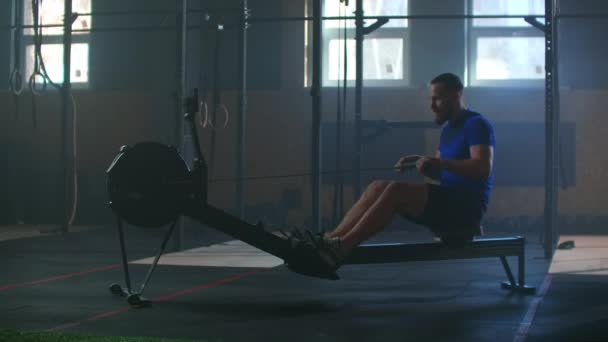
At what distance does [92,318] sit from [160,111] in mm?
5697

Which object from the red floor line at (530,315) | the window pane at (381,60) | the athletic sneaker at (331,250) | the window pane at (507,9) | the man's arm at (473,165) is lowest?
the red floor line at (530,315)

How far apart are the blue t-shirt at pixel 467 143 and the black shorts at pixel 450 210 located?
0.13ft

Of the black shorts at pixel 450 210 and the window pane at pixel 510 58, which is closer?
the black shorts at pixel 450 210

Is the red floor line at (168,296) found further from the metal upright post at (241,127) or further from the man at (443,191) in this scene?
the metal upright post at (241,127)

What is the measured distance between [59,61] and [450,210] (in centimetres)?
654

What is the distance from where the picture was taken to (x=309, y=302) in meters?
4.19

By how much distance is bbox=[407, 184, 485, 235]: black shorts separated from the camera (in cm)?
408

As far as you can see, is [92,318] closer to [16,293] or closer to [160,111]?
[16,293]

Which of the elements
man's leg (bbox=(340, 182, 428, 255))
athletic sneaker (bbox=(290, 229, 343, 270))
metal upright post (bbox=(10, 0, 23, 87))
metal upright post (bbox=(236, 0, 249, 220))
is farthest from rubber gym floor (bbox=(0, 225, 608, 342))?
metal upright post (bbox=(10, 0, 23, 87))

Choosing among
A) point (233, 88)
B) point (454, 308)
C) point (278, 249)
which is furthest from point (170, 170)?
point (233, 88)

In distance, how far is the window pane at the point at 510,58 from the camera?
8.73 meters

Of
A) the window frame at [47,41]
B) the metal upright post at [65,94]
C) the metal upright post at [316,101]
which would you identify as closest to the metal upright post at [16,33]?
the window frame at [47,41]

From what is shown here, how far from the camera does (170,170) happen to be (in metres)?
4.05

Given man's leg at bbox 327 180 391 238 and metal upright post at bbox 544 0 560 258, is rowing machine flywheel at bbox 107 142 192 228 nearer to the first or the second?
man's leg at bbox 327 180 391 238
